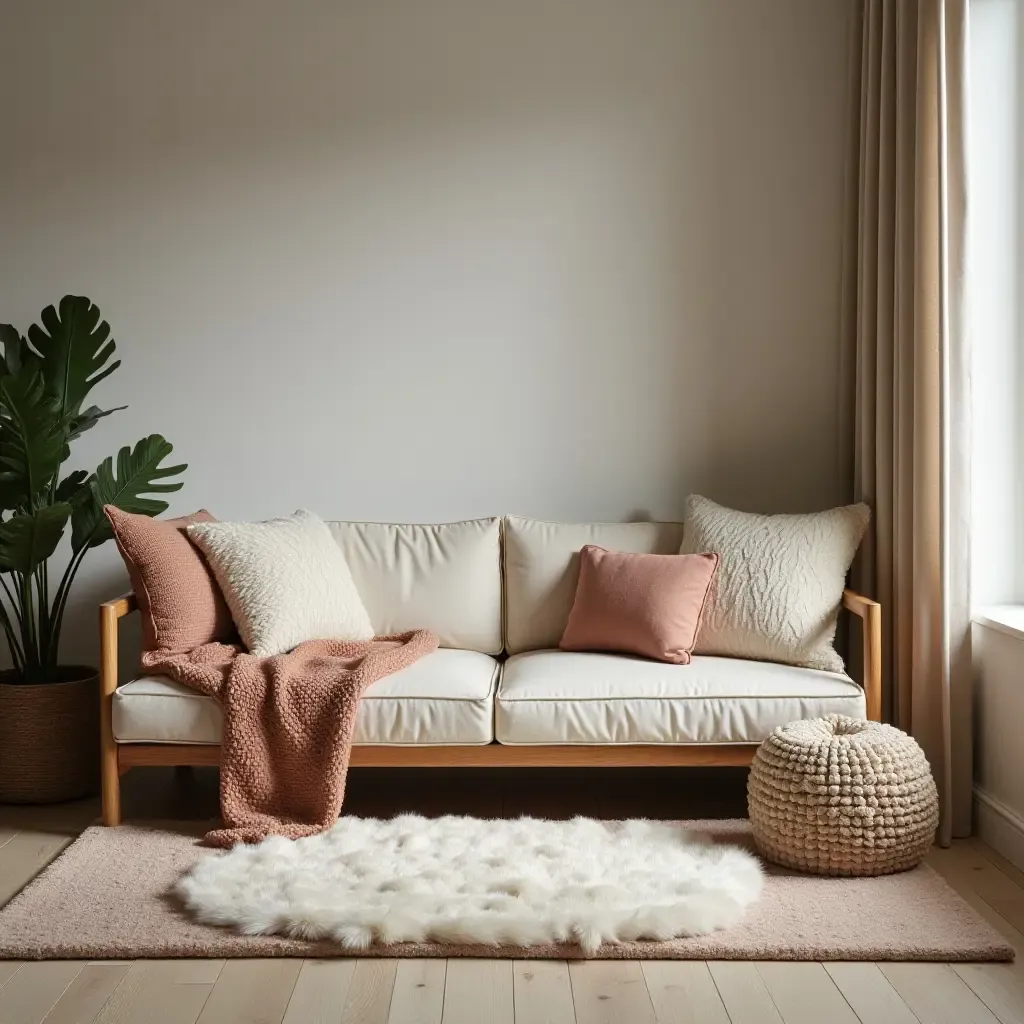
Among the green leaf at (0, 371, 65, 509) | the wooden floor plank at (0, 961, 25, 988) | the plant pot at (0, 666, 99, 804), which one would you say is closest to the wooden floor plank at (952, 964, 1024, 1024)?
the wooden floor plank at (0, 961, 25, 988)

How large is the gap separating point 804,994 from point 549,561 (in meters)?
1.72

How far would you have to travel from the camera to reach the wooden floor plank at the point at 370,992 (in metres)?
2.20

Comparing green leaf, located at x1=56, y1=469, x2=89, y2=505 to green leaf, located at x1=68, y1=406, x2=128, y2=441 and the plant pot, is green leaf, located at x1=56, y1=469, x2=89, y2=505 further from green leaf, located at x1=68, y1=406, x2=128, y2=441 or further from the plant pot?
the plant pot

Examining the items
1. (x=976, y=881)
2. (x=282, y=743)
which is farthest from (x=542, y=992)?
(x=976, y=881)

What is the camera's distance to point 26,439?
11.3ft

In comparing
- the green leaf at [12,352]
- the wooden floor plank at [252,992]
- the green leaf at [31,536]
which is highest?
the green leaf at [12,352]

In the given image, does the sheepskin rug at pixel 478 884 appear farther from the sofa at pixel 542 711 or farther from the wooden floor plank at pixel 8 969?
the wooden floor plank at pixel 8 969

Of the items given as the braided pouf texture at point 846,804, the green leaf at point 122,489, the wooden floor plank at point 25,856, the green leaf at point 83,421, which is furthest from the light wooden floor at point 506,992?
the green leaf at point 83,421

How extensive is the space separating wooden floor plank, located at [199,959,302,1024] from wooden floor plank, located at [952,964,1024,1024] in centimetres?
132

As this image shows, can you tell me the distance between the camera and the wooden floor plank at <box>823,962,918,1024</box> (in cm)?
218

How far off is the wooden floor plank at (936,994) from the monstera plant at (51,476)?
2.47 metres

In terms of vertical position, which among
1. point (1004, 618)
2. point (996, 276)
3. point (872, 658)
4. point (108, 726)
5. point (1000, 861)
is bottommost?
point (1000, 861)

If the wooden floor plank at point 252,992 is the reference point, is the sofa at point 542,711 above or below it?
above

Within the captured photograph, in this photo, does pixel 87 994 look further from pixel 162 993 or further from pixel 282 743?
pixel 282 743
